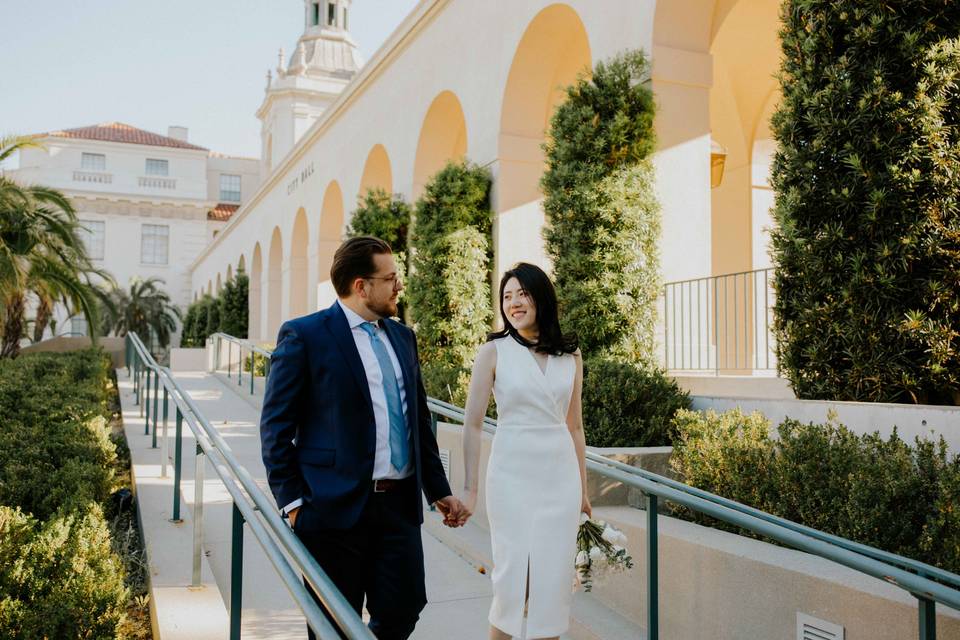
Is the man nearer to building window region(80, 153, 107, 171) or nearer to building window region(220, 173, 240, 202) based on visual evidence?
building window region(80, 153, 107, 171)

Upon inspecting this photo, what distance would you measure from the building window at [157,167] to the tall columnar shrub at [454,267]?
41.7 m

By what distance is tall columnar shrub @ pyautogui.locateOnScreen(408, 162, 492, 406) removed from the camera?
38.4ft

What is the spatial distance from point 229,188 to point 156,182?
258 inches

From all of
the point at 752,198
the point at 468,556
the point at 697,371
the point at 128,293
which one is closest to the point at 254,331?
the point at 128,293

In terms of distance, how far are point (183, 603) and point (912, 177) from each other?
4917 millimetres

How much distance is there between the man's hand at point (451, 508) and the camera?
10.1 ft

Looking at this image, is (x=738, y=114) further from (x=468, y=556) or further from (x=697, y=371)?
(x=468, y=556)

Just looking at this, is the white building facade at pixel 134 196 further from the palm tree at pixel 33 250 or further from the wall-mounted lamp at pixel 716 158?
the wall-mounted lamp at pixel 716 158

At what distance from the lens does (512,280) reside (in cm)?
349

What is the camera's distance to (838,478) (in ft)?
13.7

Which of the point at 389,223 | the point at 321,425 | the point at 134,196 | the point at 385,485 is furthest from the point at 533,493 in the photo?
the point at 134,196

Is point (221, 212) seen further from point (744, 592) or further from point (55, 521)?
point (744, 592)

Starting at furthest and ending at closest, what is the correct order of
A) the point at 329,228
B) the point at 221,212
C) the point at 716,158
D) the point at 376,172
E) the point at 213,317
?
the point at 221,212 < the point at 213,317 < the point at 329,228 < the point at 376,172 < the point at 716,158

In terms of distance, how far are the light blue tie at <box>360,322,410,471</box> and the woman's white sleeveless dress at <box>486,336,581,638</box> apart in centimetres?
51
